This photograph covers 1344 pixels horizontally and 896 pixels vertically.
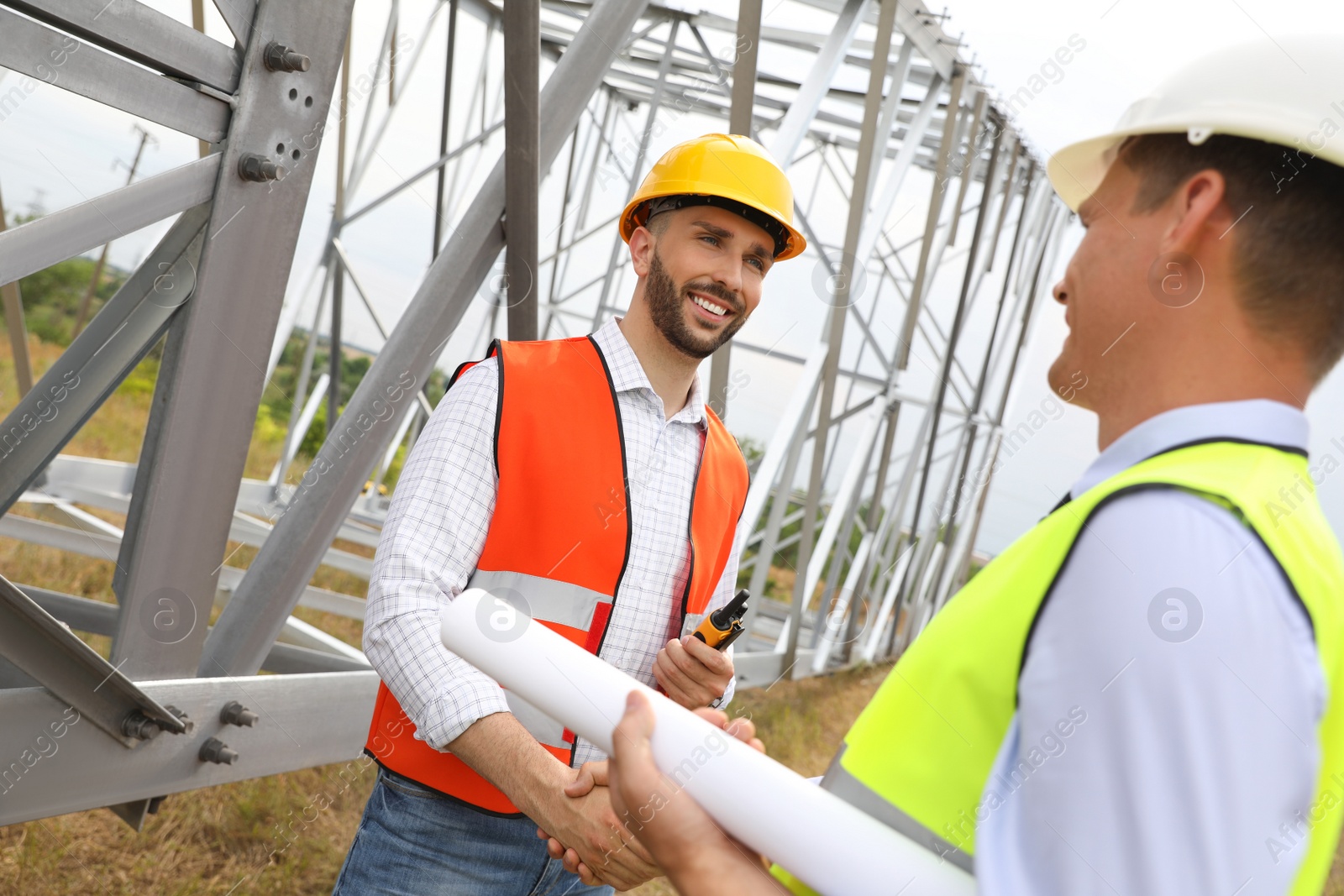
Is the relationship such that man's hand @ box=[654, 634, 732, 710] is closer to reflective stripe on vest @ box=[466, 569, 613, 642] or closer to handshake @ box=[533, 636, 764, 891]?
handshake @ box=[533, 636, 764, 891]

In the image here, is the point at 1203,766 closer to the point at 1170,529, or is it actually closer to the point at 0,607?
the point at 1170,529

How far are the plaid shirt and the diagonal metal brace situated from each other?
2.15 feet

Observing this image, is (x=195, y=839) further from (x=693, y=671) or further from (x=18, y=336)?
(x=693, y=671)

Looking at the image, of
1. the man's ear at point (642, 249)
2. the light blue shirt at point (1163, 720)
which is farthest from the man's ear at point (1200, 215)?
the man's ear at point (642, 249)

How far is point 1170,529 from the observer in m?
0.81

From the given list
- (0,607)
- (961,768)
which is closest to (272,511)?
(0,607)

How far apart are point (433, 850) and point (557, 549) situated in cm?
74

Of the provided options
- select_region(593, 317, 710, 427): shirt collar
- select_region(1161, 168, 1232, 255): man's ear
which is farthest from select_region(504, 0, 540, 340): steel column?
select_region(1161, 168, 1232, 255): man's ear

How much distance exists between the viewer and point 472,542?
7.23 ft

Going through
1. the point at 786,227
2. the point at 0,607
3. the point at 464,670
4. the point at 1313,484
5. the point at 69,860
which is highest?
the point at 786,227

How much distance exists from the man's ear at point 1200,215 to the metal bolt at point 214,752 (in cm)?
265

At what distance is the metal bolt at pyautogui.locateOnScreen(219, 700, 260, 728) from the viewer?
104 inches

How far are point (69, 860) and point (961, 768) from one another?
448cm

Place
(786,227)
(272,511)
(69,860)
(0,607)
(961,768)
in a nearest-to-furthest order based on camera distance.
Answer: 1. (961,768)
2. (0,607)
3. (786,227)
4. (69,860)
5. (272,511)
